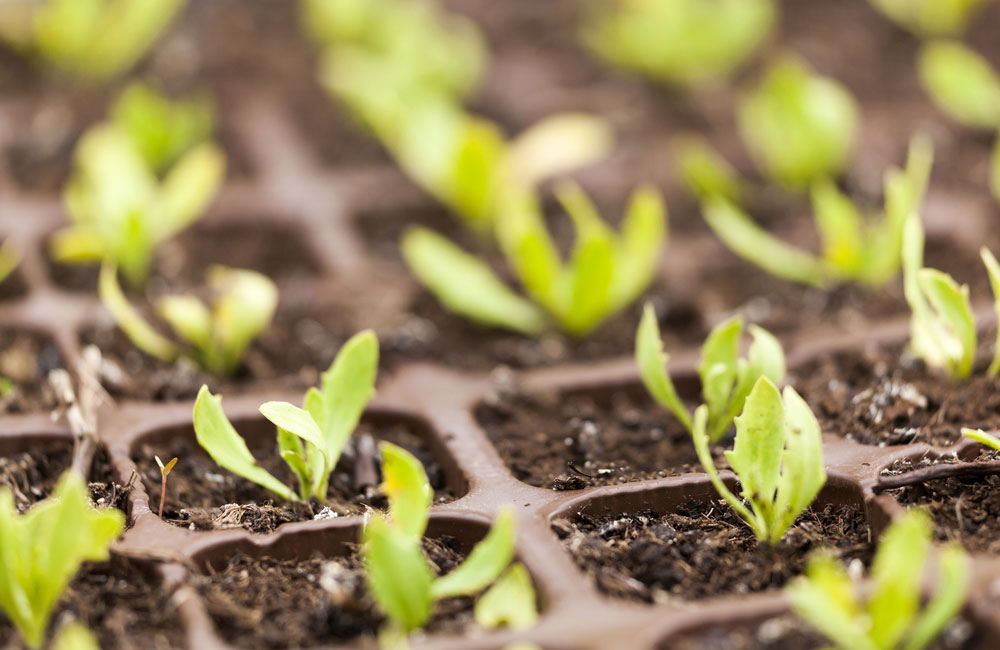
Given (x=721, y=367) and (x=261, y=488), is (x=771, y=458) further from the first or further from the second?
(x=261, y=488)

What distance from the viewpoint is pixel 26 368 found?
3.70ft

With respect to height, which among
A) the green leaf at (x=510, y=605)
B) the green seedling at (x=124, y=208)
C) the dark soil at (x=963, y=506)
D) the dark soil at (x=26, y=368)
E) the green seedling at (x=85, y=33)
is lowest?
the dark soil at (x=963, y=506)

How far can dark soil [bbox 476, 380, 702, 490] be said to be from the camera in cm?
95

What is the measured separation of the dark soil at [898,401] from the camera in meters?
0.96

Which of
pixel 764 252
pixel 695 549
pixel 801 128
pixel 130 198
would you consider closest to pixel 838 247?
pixel 764 252

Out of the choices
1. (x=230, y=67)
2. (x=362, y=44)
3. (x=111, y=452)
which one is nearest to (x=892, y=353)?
(x=111, y=452)

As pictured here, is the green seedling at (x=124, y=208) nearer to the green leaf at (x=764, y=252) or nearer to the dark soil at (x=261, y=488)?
the dark soil at (x=261, y=488)

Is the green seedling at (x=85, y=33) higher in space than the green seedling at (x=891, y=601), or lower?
higher

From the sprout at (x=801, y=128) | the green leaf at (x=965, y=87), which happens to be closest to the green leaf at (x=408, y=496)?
the sprout at (x=801, y=128)

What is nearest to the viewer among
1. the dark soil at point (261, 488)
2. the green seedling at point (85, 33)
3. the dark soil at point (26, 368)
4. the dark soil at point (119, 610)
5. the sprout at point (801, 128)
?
the dark soil at point (119, 610)

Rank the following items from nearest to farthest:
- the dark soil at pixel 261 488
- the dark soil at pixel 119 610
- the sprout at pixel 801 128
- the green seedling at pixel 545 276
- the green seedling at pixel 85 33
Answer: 1. the dark soil at pixel 119 610
2. the dark soil at pixel 261 488
3. the green seedling at pixel 545 276
4. the sprout at pixel 801 128
5. the green seedling at pixel 85 33

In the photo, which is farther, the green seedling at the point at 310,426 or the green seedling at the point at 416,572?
the green seedling at the point at 310,426

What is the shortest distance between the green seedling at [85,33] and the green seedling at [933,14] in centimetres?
120

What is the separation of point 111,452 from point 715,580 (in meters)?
0.52
